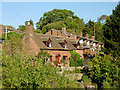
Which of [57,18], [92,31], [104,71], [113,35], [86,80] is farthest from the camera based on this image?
[57,18]

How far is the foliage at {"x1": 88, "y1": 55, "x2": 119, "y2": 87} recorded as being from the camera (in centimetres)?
1591

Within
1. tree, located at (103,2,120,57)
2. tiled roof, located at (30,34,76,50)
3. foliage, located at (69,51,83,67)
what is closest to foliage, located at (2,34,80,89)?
tree, located at (103,2,120,57)

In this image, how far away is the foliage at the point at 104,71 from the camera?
15906 mm

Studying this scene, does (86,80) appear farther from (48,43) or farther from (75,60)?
(75,60)

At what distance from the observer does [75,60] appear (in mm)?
35625

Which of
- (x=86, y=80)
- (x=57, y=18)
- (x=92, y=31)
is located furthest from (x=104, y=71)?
(x=57, y=18)

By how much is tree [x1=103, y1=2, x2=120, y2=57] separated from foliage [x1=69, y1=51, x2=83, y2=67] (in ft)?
32.0

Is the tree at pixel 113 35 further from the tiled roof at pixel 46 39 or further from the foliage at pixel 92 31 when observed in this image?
the foliage at pixel 92 31

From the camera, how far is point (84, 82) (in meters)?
18.0

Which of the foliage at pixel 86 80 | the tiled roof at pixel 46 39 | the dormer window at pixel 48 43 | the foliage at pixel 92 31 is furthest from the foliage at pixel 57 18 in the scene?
the foliage at pixel 86 80

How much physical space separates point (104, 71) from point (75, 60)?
61.0ft

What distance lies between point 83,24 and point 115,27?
5122cm

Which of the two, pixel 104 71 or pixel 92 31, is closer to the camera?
pixel 104 71

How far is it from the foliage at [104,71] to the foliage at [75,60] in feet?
49.5
